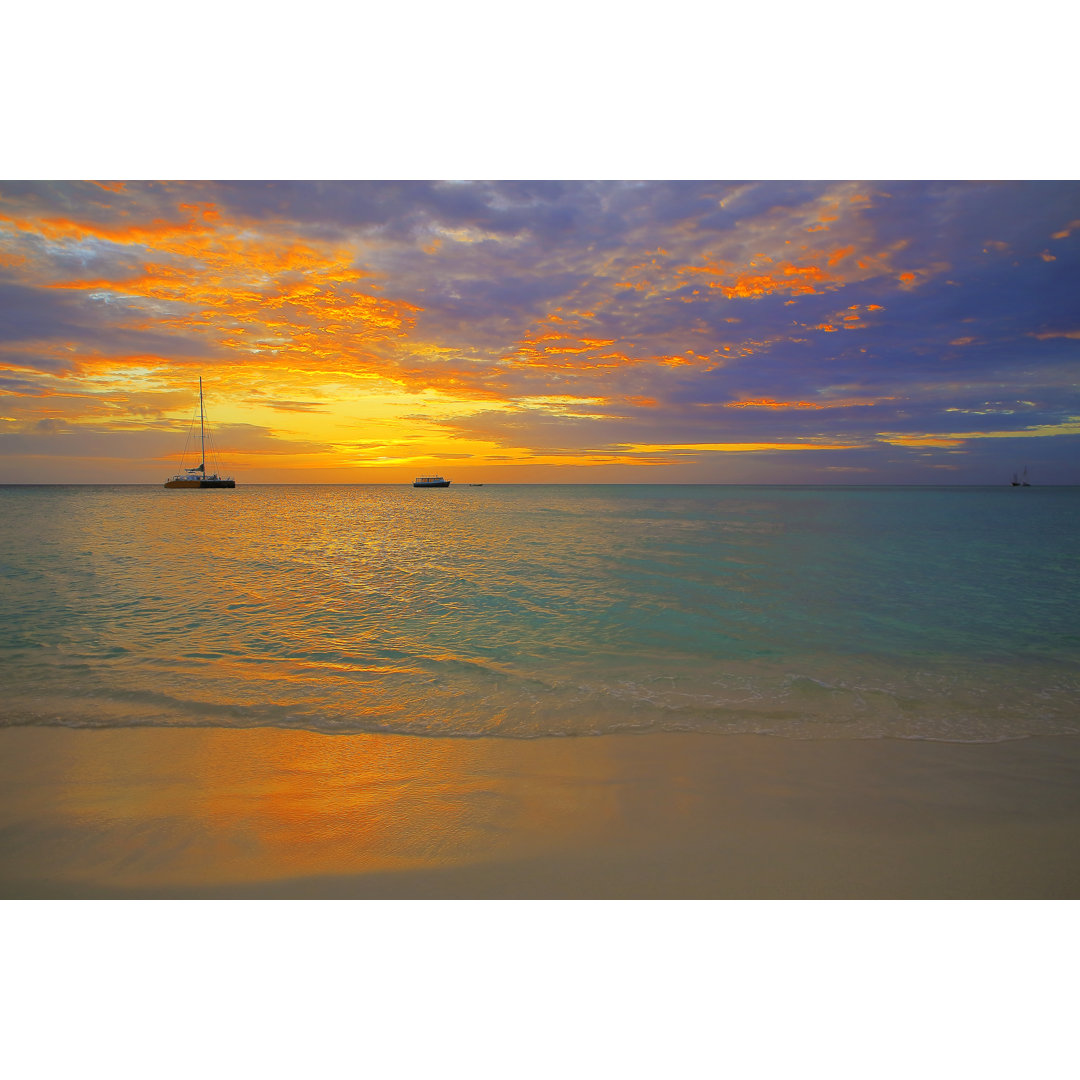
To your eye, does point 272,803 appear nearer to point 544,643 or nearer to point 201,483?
point 544,643

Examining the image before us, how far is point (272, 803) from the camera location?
3068 mm

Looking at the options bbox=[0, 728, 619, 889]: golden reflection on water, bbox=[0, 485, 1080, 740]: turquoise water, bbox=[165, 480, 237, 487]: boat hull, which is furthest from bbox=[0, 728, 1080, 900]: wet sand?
bbox=[165, 480, 237, 487]: boat hull

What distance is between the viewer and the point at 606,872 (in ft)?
8.34

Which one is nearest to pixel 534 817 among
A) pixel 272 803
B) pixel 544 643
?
pixel 272 803

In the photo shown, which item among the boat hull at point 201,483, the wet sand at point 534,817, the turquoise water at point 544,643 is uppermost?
the boat hull at point 201,483

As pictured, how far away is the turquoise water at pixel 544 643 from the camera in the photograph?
4406 mm

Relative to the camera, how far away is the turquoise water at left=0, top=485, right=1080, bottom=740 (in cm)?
441

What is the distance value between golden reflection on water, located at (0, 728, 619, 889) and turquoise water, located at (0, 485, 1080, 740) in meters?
0.39

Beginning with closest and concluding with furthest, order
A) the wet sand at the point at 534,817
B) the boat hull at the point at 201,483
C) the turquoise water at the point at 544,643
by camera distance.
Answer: the wet sand at the point at 534,817
the turquoise water at the point at 544,643
the boat hull at the point at 201,483

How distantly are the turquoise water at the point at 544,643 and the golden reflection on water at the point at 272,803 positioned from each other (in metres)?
0.39

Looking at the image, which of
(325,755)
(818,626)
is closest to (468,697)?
(325,755)

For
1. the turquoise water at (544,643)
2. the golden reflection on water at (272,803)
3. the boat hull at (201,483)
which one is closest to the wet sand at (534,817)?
the golden reflection on water at (272,803)

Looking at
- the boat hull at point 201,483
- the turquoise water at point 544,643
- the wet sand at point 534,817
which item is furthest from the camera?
the boat hull at point 201,483

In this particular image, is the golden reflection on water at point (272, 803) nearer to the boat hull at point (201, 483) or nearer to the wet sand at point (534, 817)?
the wet sand at point (534, 817)
